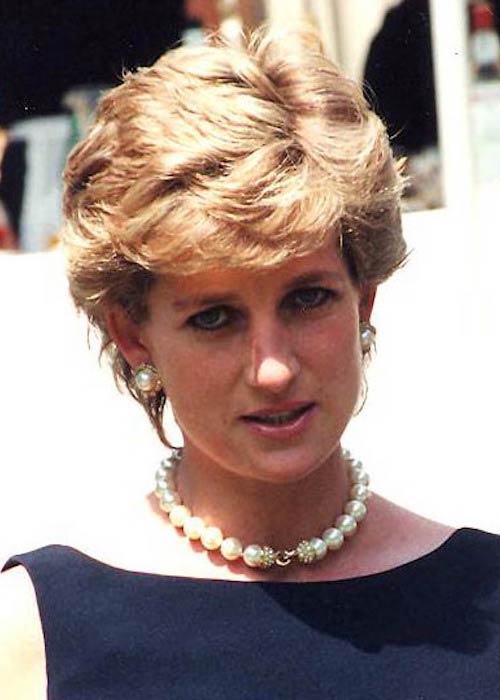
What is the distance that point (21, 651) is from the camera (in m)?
1.86

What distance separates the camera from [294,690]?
73.3 inches

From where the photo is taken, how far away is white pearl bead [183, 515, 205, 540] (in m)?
1.98

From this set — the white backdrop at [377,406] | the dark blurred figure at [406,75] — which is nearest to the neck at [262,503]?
the white backdrop at [377,406]

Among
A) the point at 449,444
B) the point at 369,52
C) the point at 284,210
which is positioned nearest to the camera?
the point at 284,210

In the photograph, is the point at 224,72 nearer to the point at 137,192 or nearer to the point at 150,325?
the point at 137,192

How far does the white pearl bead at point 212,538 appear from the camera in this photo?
197 cm

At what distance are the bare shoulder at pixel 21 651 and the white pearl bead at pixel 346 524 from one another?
0.39m

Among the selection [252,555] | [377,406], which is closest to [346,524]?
[252,555]

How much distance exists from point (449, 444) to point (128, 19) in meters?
1.53

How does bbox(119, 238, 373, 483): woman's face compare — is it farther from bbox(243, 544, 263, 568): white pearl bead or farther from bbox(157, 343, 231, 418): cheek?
bbox(243, 544, 263, 568): white pearl bead

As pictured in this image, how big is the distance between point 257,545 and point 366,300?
33 centimetres

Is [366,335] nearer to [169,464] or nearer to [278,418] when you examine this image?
[278,418]

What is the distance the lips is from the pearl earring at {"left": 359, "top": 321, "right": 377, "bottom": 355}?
0.17m

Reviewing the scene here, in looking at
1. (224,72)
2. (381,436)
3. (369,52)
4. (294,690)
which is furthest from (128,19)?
(294,690)
